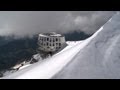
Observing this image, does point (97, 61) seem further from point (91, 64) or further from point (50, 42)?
point (50, 42)

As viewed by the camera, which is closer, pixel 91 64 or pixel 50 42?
pixel 91 64

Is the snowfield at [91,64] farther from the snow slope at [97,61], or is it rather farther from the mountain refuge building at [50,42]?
the mountain refuge building at [50,42]

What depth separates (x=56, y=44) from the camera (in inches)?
1960

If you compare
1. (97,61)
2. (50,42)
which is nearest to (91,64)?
(97,61)

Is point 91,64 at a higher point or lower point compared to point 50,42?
higher

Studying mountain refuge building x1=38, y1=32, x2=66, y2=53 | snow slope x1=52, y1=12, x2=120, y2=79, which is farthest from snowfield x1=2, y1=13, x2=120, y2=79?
mountain refuge building x1=38, y1=32, x2=66, y2=53

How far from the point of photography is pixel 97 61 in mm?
2072

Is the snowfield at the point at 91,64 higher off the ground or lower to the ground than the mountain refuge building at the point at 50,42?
higher

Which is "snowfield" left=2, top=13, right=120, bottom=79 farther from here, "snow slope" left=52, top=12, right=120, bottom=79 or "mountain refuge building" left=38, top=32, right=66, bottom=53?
"mountain refuge building" left=38, top=32, right=66, bottom=53

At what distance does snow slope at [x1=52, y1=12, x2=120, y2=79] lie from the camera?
75.1 inches

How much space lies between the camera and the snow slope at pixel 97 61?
1.91 m

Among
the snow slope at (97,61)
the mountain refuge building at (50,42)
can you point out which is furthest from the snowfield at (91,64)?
the mountain refuge building at (50,42)
